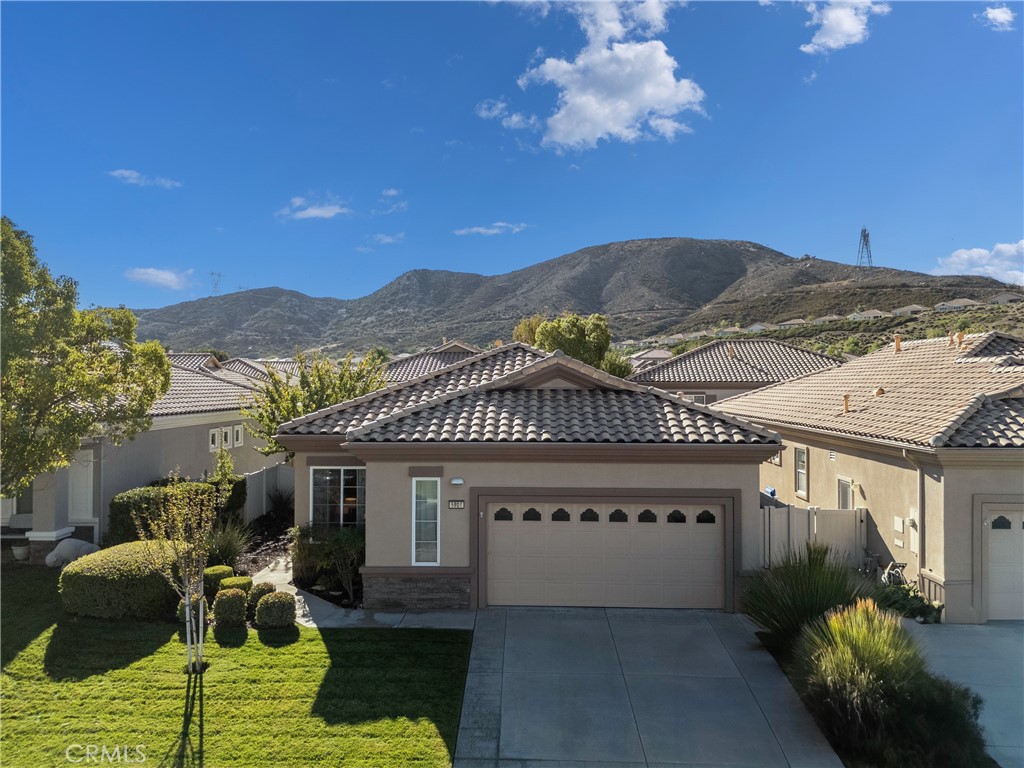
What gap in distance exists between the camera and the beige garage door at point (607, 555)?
1098cm

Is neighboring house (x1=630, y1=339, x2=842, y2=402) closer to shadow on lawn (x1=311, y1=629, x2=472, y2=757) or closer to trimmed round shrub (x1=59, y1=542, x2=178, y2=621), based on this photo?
shadow on lawn (x1=311, y1=629, x2=472, y2=757)

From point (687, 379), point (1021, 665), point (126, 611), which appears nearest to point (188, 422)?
point (126, 611)

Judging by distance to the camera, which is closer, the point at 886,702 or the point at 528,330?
the point at 886,702

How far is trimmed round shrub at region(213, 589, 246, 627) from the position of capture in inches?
388

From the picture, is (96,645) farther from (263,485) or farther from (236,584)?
(263,485)

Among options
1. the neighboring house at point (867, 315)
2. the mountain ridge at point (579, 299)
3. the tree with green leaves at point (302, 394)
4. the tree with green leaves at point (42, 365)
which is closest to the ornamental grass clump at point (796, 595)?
the tree with green leaves at point (42, 365)

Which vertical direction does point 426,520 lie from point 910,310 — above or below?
below

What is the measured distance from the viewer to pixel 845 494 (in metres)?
14.6

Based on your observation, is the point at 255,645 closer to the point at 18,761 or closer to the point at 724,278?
the point at 18,761

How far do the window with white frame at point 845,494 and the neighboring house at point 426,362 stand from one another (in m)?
22.3

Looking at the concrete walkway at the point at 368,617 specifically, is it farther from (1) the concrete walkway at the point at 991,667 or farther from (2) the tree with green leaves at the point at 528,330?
(2) the tree with green leaves at the point at 528,330

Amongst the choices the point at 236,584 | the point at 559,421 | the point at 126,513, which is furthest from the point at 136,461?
the point at 559,421

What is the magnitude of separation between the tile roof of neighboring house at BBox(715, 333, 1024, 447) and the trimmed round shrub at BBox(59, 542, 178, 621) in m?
14.4

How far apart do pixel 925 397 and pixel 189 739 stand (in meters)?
15.7
